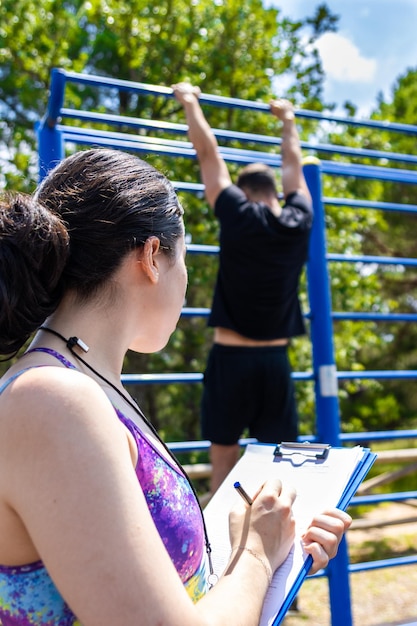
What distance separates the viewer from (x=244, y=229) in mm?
2676

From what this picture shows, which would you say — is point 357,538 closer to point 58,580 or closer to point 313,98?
point 313,98

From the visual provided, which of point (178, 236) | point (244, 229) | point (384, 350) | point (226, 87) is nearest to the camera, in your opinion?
point (178, 236)

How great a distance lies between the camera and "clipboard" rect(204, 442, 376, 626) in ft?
3.46

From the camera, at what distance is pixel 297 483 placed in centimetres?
122

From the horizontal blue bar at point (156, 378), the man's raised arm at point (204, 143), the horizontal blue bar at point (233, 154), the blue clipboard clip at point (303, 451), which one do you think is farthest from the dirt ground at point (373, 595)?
the horizontal blue bar at point (233, 154)

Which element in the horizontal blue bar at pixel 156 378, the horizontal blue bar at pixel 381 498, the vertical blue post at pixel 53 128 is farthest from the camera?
the horizontal blue bar at pixel 381 498

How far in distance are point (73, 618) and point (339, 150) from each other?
9.18 ft

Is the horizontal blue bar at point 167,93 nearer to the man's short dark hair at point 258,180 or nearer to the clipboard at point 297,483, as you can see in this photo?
the man's short dark hair at point 258,180

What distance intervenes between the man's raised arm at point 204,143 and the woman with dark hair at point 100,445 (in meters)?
1.58

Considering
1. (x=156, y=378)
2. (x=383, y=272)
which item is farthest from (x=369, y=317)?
(x=383, y=272)

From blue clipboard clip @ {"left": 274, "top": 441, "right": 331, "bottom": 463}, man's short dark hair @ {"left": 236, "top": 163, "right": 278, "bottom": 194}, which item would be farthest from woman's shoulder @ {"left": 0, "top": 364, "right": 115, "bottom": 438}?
man's short dark hair @ {"left": 236, "top": 163, "right": 278, "bottom": 194}

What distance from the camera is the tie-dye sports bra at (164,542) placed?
0.85m

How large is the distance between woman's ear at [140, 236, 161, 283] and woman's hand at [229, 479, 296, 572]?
39 centimetres

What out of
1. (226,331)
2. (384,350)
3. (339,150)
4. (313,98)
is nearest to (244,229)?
(226,331)
